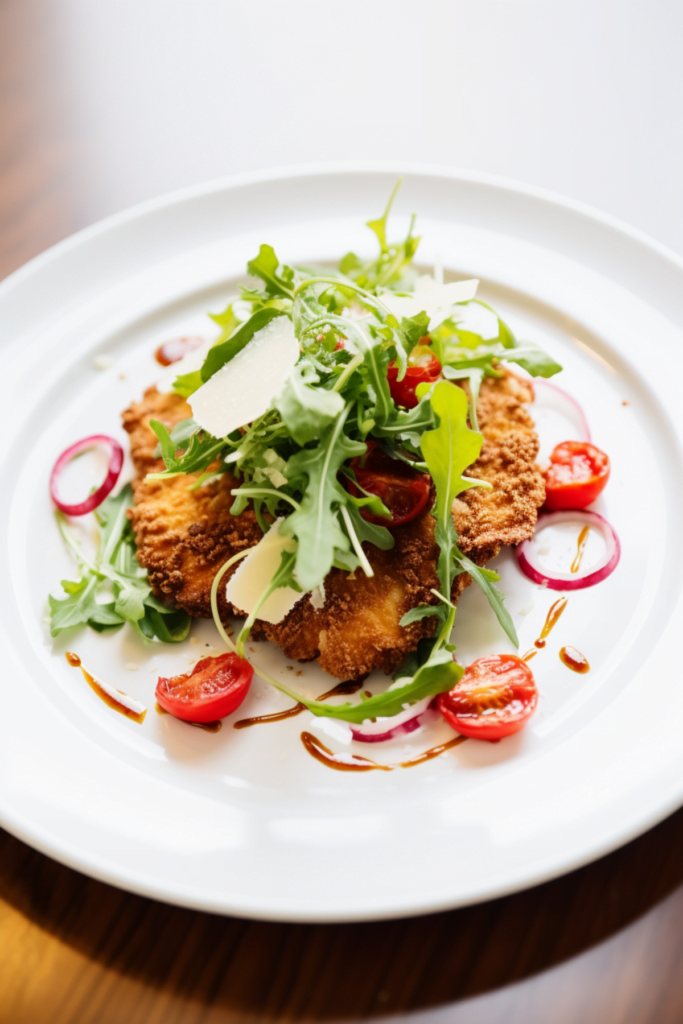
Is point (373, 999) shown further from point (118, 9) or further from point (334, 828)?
point (118, 9)

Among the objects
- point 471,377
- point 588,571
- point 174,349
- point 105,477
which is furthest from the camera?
point 174,349

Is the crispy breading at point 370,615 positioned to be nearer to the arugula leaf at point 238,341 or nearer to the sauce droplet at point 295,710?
the sauce droplet at point 295,710

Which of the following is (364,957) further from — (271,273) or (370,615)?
(271,273)

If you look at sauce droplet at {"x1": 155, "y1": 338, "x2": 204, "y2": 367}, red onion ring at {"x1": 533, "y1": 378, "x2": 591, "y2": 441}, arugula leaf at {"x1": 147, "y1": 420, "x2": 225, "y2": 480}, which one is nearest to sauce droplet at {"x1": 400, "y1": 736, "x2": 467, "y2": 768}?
arugula leaf at {"x1": 147, "y1": 420, "x2": 225, "y2": 480}

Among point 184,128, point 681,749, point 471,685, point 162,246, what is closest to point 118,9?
point 184,128

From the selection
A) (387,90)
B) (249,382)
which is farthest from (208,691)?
(387,90)

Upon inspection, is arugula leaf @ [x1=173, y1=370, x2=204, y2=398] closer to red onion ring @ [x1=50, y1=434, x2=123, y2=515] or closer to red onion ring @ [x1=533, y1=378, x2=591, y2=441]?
red onion ring @ [x1=50, y1=434, x2=123, y2=515]
